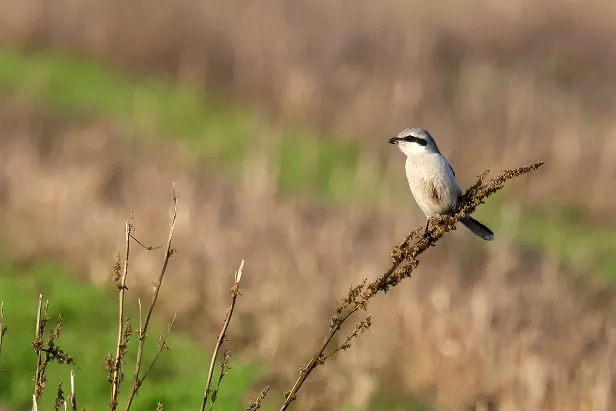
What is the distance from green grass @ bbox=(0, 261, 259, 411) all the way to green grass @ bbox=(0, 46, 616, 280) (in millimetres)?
3709

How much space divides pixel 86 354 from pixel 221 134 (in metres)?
8.35

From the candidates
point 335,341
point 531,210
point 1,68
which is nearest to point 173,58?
point 1,68

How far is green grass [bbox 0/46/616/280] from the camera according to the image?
1211cm

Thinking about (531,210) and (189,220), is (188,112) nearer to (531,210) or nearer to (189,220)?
(531,210)

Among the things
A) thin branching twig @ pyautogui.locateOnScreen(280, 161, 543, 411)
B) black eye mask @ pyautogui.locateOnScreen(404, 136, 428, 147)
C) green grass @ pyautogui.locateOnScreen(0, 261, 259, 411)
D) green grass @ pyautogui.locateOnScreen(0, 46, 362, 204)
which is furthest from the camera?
green grass @ pyautogui.locateOnScreen(0, 46, 362, 204)

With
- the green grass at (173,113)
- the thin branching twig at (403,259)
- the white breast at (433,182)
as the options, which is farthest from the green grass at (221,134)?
the thin branching twig at (403,259)

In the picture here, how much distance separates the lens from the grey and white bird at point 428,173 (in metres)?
4.31

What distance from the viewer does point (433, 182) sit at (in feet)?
14.2

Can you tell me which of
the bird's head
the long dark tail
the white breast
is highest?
the bird's head

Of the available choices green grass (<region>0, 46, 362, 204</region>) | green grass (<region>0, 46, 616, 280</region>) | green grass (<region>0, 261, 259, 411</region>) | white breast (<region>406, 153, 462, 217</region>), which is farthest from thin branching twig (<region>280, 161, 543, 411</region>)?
green grass (<region>0, 46, 362, 204</region>)

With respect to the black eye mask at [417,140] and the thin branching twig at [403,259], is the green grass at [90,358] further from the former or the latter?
the thin branching twig at [403,259]

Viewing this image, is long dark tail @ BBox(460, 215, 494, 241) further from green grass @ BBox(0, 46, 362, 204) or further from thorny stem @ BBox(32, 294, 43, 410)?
green grass @ BBox(0, 46, 362, 204)

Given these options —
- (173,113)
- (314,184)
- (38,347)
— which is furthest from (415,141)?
(173,113)

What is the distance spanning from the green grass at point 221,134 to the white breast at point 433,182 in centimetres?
606
